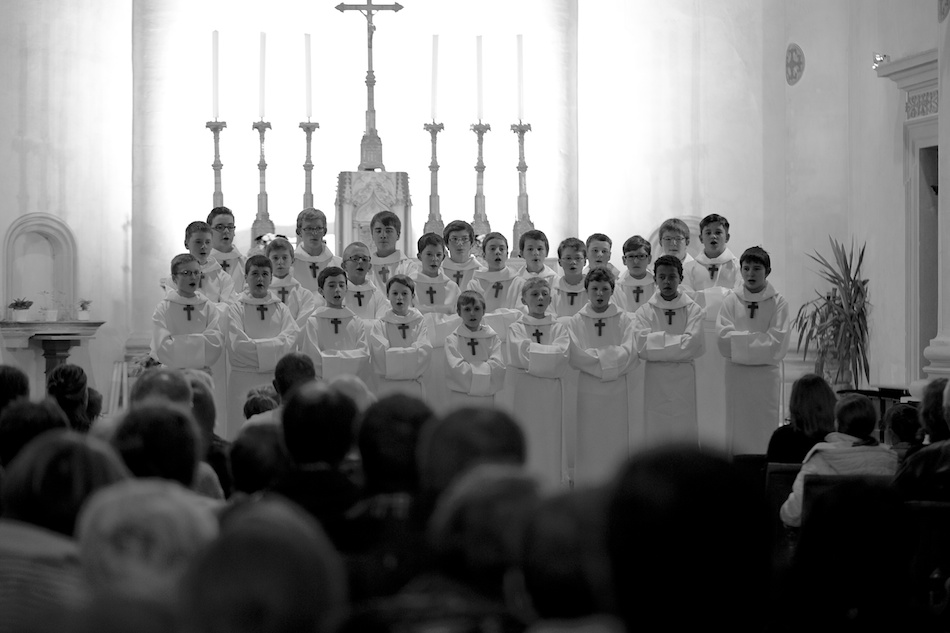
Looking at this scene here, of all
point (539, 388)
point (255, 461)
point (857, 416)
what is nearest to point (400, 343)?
point (539, 388)

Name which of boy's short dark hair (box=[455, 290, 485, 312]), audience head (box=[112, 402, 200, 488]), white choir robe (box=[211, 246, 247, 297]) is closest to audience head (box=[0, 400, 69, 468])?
audience head (box=[112, 402, 200, 488])

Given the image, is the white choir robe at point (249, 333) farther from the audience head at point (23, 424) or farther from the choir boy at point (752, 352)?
the audience head at point (23, 424)

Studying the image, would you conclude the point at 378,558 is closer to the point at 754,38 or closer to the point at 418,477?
the point at 418,477

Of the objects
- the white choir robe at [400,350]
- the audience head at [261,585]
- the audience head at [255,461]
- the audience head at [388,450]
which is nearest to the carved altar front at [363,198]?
the white choir robe at [400,350]

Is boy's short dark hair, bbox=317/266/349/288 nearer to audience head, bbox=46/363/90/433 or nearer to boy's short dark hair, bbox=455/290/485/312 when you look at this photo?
boy's short dark hair, bbox=455/290/485/312

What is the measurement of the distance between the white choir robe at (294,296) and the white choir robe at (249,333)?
1.22ft

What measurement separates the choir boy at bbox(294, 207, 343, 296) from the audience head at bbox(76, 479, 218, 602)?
8682 millimetres

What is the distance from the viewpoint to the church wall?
13.9 meters

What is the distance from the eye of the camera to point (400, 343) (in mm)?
9562

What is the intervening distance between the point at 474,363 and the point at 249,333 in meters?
1.79

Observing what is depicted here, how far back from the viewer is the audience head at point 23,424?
4.29 m

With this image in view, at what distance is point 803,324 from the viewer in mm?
13414

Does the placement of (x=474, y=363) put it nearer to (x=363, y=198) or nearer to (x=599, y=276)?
(x=599, y=276)

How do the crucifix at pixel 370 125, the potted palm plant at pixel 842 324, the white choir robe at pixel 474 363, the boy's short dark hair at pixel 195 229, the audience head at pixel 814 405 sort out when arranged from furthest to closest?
the crucifix at pixel 370 125, the potted palm plant at pixel 842 324, the boy's short dark hair at pixel 195 229, the white choir robe at pixel 474 363, the audience head at pixel 814 405
